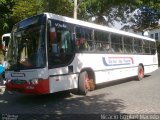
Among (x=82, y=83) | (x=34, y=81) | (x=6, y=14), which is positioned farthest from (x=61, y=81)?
(x=6, y=14)

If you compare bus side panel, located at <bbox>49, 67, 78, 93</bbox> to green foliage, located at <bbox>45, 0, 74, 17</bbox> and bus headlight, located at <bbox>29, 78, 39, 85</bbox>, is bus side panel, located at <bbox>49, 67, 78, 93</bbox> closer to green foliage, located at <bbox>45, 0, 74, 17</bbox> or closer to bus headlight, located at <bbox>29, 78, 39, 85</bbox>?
bus headlight, located at <bbox>29, 78, 39, 85</bbox>

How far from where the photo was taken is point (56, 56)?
35.8 ft

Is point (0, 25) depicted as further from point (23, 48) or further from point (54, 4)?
point (23, 48)

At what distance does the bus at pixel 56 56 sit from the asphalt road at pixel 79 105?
58cm

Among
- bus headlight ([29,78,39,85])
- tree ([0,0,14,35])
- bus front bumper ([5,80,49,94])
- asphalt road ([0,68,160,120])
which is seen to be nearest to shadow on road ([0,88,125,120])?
asphalt road ([0,68,160,120])

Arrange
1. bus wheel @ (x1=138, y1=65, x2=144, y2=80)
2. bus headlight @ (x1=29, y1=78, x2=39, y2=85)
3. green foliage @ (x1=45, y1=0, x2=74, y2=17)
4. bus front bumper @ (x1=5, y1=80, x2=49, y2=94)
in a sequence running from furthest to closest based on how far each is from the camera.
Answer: green foliage @ (x1=45, y1=0, x2=74, y2=17) → bus wheel @ (x1=138, y1=65, x2=144, y2=80) → bus headlight @ (x1=29, y1=78, x2=39, y2=85) → bus front bumper @ (x1=5, y1=80, x2=49, y2=94)

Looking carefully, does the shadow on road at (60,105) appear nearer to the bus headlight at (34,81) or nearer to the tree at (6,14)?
the bus headlight at (34,81)

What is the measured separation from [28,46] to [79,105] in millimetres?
2739

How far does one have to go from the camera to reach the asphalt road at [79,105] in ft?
29.7

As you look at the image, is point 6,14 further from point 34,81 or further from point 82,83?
point 34,81

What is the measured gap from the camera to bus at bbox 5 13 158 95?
34.6 ft

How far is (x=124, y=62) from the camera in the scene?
16328 millimetres

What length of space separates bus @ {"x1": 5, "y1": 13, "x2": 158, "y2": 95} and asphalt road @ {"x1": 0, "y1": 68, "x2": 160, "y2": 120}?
1.91 feet

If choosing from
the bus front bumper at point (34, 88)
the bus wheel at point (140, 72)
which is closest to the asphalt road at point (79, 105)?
the bus front bumper at point (34, 88)
